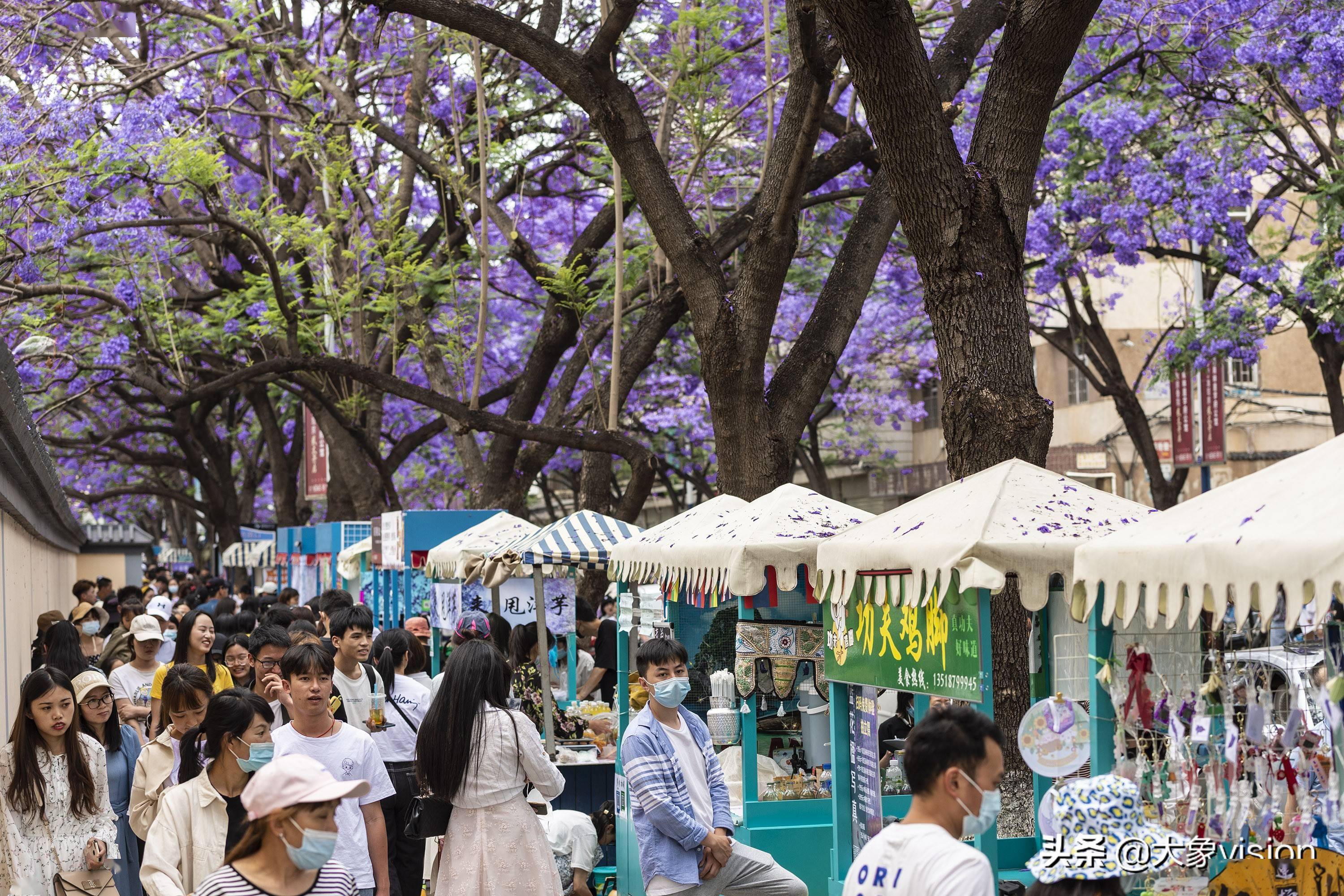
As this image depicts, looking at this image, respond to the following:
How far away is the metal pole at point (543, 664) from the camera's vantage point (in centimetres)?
1037

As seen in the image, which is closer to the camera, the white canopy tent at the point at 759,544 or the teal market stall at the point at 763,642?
the white canopy tent at the point at 759,544

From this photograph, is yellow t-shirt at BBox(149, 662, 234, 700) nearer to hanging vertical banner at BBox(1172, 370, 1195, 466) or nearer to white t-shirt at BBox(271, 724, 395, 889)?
white t-shirt at BBox(271, 724, 395, 889)

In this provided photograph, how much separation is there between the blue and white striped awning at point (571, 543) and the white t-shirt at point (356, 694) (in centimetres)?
333

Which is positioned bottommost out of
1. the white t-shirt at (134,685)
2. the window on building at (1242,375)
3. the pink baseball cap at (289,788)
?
the white t-shirt at (134,685)

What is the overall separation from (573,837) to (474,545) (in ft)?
15.5

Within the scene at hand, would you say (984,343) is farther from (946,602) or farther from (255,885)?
(255,885)

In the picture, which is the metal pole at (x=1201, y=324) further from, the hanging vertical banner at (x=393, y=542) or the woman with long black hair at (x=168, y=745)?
the woman with long black hair at (x=168, y=745)

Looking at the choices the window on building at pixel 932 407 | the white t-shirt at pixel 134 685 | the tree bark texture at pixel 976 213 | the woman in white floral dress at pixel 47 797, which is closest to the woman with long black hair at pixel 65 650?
the white t-shirt at pixel 134 685

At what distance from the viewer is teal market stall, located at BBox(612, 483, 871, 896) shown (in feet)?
25.1

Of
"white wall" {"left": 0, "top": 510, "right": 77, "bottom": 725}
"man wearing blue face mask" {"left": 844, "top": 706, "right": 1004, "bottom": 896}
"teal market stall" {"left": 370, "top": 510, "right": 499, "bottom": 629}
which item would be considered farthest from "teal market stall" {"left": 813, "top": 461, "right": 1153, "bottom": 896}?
"teal market stall" {"left": 370, "top": 510, "right": 499, "bottom": 629}

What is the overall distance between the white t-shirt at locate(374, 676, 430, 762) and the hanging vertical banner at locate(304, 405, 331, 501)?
Result: 45.5 ft

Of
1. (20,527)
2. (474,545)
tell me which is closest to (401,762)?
(474,545)

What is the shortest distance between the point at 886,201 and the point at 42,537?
520 inches

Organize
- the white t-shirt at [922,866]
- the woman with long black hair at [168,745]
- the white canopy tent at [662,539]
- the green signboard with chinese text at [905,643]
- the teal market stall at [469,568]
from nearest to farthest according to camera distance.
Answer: the white t-shirt at [922,866] → the green signboard with chinese text at [905,643] → the woman with long black hair at [168,745] → the white canopy tent at [662,539] → the teal market stall at [469,568]
